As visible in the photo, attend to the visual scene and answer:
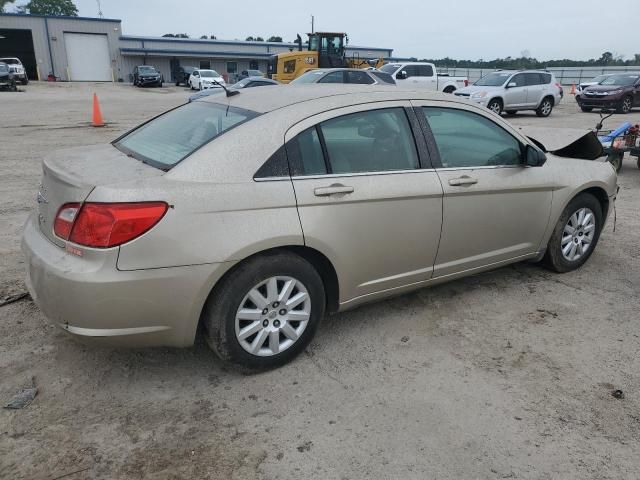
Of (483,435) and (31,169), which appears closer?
(483,435)

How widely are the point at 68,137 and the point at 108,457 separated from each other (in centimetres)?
1216

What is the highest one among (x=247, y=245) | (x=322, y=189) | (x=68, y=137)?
(x=322, y=189)

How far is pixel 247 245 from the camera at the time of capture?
2781 millimetres

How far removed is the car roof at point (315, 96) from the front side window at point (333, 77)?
1282 centimetres

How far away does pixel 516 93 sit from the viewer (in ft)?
60.5

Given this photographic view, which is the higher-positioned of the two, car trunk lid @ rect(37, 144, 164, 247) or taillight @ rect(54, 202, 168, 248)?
car trunk lid @ rect(37, 144, 164, 247)

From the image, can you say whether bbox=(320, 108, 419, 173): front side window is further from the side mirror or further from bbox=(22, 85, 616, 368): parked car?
the side mirror

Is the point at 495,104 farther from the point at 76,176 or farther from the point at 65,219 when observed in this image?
the point at 65,219

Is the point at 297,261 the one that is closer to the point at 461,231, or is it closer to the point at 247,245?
the point at 247,245

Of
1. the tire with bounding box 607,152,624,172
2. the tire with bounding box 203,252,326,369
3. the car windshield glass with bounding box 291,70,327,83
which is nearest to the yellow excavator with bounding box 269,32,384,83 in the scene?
the car windshield glass with bounding box 291,70,327,83

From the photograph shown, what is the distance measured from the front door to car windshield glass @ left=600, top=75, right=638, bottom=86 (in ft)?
67.3

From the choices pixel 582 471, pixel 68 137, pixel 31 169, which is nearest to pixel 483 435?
pixel 582 471

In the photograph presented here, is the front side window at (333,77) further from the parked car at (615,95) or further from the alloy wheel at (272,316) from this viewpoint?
the alloy wheel at (272,316)

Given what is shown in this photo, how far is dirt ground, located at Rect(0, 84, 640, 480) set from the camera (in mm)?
2420
